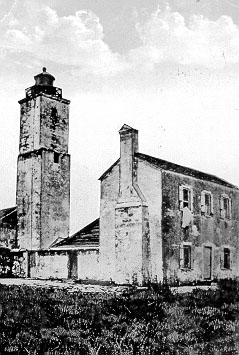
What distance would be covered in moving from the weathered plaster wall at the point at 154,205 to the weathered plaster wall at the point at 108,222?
79 cm

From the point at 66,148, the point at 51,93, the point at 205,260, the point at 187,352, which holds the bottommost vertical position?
the point at 187,352

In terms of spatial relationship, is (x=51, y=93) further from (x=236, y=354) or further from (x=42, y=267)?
(x=236, y=354)

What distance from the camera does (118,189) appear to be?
11469 millimetres

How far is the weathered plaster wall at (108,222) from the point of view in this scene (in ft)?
37.9

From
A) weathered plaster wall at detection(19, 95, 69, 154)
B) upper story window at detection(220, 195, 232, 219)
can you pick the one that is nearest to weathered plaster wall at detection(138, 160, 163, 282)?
upper story window at detection(220, 195, 232, 219)

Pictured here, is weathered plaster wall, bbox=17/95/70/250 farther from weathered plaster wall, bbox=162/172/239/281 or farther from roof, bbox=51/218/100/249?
weathered plaster wall, bbox=162/172/239/281

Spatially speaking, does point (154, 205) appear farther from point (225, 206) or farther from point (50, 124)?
point (50, 124)

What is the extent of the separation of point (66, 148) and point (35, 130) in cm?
128

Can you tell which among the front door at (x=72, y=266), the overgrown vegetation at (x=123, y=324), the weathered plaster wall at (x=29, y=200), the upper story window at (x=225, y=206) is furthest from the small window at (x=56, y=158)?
the overgrown vegetation at (x=123, y=324)

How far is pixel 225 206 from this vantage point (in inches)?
470

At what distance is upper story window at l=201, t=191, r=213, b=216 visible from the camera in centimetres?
1134

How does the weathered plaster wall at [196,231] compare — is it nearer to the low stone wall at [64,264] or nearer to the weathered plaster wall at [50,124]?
the low stone wall at [64,264]

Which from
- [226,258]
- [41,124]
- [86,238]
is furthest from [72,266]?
[41,124]

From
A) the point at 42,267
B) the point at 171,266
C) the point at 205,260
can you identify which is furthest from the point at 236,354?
the point at 42,267
